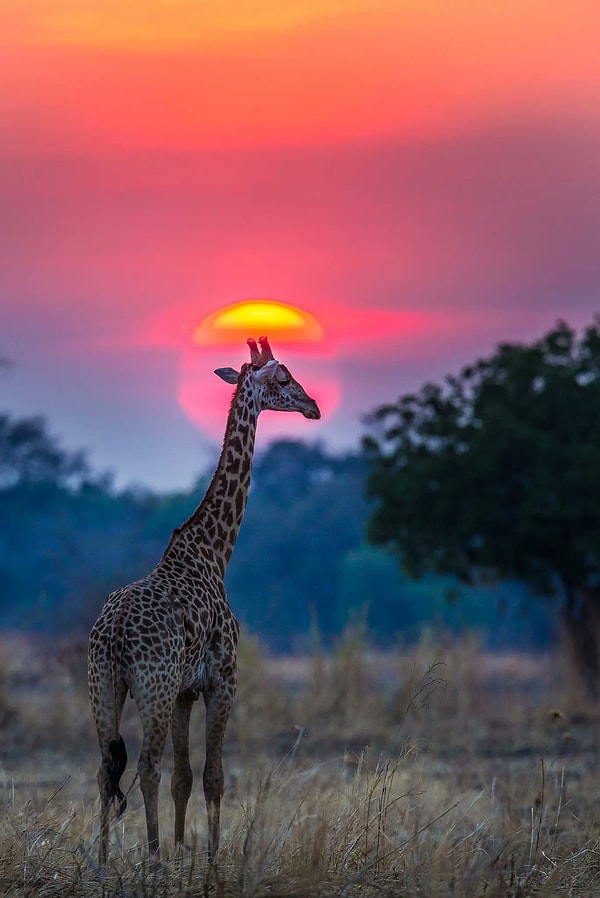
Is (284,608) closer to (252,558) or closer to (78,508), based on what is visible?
(252,558)

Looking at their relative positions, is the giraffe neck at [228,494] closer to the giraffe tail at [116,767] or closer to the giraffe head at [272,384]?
the giraffe head at [272,384]

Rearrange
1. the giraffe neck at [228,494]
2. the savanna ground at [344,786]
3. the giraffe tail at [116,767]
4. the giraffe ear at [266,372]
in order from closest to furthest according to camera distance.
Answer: the savanna ground at [344,786]
the giraffe tail at [116,767]
the giraffe neck at [228,494]
the giraffe ear at [266,372]

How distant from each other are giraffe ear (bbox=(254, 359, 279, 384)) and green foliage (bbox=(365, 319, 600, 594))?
1085 centimetres

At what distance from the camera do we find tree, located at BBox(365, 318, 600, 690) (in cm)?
1889

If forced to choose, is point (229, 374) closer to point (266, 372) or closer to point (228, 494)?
point (266, 372)

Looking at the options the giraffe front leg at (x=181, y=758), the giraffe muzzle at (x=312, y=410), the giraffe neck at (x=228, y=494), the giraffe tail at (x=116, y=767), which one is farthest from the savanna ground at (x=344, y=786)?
the giraffe muzzle at (x=312, y=410)

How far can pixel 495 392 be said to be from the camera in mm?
19938

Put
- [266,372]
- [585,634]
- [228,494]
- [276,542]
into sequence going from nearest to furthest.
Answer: [228,494] → [266,372] → [585,634] → [276,542]

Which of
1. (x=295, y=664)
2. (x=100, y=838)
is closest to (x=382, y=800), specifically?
(x=100, y=838)

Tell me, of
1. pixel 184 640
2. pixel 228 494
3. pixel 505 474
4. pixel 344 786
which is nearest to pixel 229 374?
pixel 228 494

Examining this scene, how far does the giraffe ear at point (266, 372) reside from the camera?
8266 mm

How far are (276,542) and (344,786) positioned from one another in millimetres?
44820

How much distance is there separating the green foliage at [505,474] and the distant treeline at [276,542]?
788 inches

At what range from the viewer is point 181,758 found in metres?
7.67
